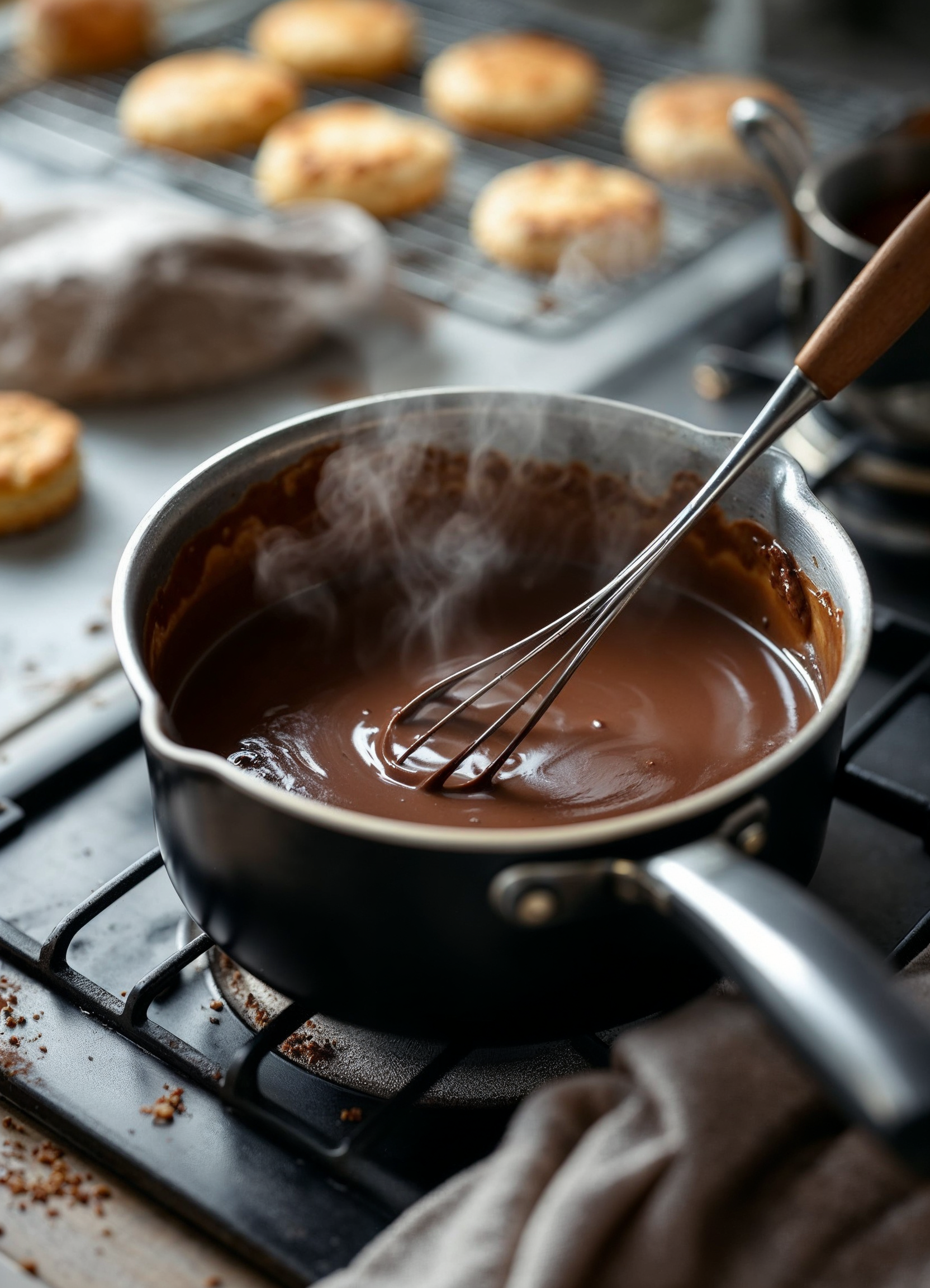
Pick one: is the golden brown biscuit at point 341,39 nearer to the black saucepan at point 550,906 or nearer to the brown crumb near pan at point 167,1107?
the black saucepan at point 550,906

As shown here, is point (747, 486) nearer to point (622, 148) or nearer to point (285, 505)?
point (285, 505)

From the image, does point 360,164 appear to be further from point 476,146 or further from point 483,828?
point 483,828

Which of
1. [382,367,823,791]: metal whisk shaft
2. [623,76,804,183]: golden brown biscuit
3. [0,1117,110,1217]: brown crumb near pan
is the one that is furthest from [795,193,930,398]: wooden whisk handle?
[623,76,804,183]: golden brown biscuit

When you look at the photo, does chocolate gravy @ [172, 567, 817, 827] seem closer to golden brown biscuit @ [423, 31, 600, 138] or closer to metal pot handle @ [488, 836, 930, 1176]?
metal pot handle @ [488, 836, 930, 1176]

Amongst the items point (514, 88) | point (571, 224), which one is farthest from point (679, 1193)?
point (514, 88)

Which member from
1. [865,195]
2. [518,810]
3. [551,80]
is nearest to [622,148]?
[551,80]

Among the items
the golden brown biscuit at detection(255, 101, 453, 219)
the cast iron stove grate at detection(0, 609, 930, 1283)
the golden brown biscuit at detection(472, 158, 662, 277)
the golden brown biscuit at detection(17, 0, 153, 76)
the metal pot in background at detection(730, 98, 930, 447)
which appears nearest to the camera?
the cast iron stove grate at detection(0, 609, 930, 1283)

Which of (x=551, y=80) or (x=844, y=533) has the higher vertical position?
(x=844, y=533)
